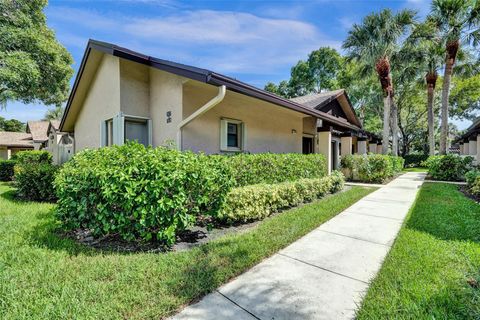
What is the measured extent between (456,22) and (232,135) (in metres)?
17.7

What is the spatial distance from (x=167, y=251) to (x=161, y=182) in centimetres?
113

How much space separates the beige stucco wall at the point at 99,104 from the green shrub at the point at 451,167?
674 inches

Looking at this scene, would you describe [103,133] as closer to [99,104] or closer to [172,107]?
[99,104]

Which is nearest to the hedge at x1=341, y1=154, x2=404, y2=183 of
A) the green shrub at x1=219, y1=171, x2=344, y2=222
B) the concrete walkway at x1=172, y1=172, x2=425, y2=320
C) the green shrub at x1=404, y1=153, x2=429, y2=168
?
the green shrub at x1=219, y1=171, x2=344, y2=222

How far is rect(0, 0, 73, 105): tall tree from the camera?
42.3 ft

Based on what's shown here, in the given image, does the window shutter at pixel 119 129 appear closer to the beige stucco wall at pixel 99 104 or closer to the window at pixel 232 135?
the beige stucco wall at pixel 99 104

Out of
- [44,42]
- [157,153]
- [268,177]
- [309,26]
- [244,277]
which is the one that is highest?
[44,42]

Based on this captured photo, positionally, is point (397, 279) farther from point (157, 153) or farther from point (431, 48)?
point (431, 48)

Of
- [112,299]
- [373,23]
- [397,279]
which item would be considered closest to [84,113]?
[112,299]

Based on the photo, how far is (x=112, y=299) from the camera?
8.41ft

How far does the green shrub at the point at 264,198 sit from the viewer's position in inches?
208

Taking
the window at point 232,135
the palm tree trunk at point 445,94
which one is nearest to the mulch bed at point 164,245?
the window at point 232,135

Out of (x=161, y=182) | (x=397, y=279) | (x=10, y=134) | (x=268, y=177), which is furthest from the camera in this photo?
(x=10, y=134)

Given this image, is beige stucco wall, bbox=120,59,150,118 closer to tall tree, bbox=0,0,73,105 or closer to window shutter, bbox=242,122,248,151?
window shutter, bbox=242,122,248,151
